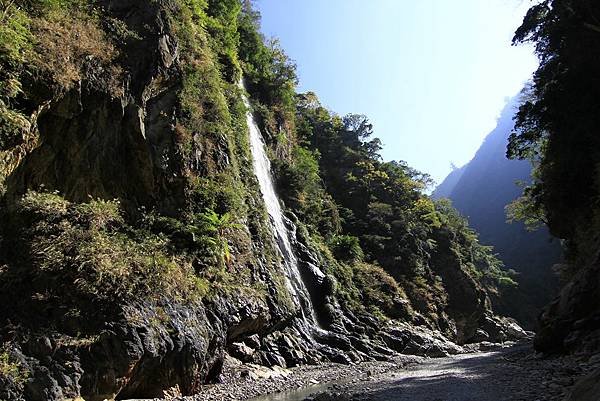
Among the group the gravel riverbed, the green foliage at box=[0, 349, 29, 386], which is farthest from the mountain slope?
the green foliage at box=[0, 349, 29, 386]

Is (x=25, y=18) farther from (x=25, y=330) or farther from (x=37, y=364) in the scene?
(x=37, y=364)

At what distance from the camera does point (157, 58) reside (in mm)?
14281

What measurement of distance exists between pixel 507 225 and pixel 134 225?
8793cm

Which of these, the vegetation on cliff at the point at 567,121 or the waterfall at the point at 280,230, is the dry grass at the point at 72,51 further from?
the vegetation on cliff at the point at 567,121

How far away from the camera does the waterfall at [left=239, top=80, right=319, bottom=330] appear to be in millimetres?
19922

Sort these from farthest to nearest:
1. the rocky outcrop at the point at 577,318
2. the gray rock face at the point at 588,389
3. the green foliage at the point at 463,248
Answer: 1. the green foliage at the point at 463,248
2. the rocky outcrop at the point at 577,318
3. the gray rock face at the point at 588,389

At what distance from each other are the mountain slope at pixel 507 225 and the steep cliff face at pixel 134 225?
27.0 m

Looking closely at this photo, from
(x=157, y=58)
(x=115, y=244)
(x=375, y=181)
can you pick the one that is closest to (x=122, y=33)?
(x=157, y=58)

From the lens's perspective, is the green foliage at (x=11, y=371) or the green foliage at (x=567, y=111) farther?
the green foliage at (x=567, y=111)

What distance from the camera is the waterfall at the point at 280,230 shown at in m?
19.9

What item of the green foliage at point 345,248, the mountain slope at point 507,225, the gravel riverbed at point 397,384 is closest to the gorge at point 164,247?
the gravel riverbed at point 397,384

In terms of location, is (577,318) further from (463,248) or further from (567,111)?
(463,248)

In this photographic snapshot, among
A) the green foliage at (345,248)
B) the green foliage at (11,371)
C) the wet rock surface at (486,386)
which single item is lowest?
the wet rock surface at (486,386)

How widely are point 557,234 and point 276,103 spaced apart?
68.9 ft
